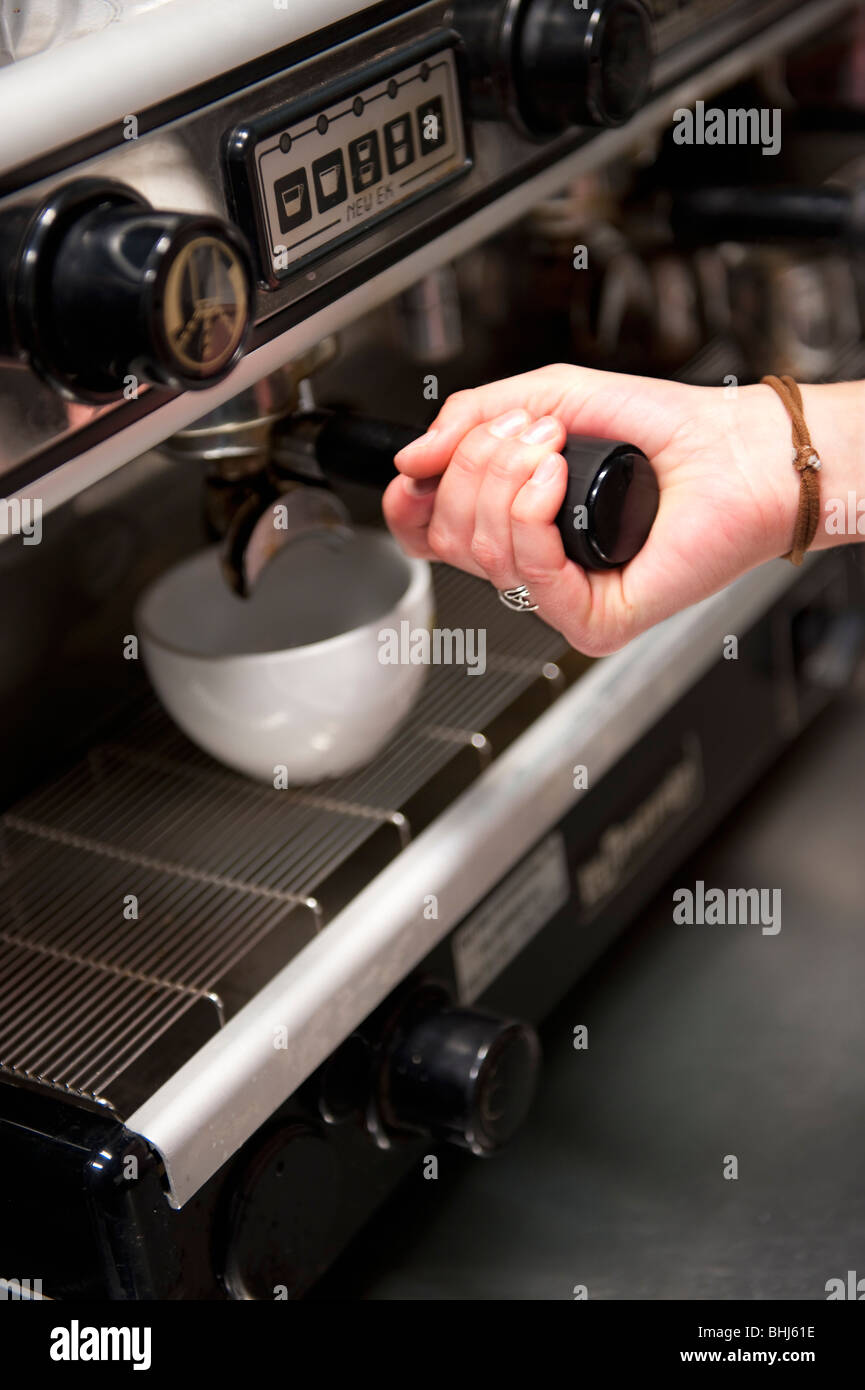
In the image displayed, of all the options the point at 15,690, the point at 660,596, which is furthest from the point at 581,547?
the point at 15,690

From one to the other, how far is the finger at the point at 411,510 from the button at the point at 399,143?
114mm

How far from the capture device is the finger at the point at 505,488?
0.52 meters

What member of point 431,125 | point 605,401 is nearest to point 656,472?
point 605,401

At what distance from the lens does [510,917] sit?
0.69 metres

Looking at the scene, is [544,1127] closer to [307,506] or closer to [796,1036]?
[796,1036]

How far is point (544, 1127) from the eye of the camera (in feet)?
2.39

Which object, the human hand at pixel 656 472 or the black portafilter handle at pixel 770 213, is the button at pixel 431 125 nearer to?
the human hand at pixel 656 472

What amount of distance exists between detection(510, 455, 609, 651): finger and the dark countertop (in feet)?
0.85

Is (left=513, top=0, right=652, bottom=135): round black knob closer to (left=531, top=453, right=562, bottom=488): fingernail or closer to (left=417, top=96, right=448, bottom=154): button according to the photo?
(left=417, top=96, right=448, bottom=154): button

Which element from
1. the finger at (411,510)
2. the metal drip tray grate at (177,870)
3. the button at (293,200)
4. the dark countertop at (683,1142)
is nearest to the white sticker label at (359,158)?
the button at (293,200)

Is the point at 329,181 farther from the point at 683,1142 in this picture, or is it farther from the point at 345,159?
the point at 683,1142

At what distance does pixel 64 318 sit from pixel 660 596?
0.27 metres

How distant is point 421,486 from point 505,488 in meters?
0.06

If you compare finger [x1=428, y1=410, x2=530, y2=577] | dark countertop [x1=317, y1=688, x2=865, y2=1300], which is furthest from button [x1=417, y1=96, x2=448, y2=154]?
dark countertop [x1=317, y1=688, x2=865, y2=1300]
